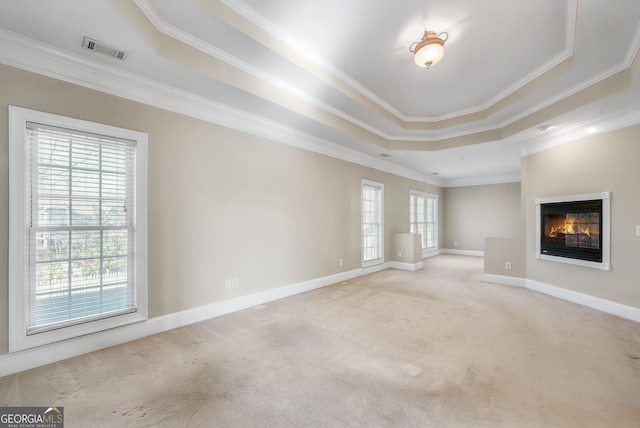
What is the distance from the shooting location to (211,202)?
11.3 feet

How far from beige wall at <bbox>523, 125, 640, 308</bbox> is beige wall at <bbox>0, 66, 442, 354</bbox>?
380 centimetres

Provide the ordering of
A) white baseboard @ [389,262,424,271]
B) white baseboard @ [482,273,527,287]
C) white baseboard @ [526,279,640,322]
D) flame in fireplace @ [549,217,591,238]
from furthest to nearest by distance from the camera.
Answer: white baseboard @ [389,262,424,271]
white baseboard @ [482,273,527,287]
flame in fireplace @ [549,217,591,238]
white baseboard @ [526,279,640,322]

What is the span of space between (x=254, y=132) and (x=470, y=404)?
3.84 m

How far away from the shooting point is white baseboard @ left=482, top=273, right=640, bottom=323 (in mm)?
3453

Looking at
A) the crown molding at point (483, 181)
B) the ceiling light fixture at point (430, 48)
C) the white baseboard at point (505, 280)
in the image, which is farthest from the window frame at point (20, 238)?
the crown molding at point (483, 181)

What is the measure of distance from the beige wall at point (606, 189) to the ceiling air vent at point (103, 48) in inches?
237

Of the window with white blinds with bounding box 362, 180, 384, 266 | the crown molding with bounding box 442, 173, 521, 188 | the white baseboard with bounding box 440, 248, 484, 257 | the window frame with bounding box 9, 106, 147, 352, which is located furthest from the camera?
the white baseboard with bounding box 440, 248, 484, 257

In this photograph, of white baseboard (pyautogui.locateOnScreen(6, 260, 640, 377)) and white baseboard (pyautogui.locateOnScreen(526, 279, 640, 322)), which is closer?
white baseboard (pyautogui.locateOnScreen(6, 260, 640, 377))

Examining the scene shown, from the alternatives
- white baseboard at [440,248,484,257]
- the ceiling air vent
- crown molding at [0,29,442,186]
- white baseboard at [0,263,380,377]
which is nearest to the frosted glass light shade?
crown molding at [0,29,442,186]

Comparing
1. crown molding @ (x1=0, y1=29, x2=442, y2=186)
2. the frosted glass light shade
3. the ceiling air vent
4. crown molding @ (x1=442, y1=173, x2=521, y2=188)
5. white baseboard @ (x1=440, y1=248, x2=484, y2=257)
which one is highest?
the frosted glass light shade

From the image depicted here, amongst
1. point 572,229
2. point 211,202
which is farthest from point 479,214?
point 211,202

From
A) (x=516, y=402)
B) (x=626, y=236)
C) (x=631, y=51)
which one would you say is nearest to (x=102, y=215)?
(x=516, y=402)

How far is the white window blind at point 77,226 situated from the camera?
91.5 inches

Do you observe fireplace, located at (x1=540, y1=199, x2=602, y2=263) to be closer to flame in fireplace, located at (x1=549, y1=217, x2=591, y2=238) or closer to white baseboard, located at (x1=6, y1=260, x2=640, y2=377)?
flame in fireplace, located at (x1=549, y1=217, x2=591, y2=238)
